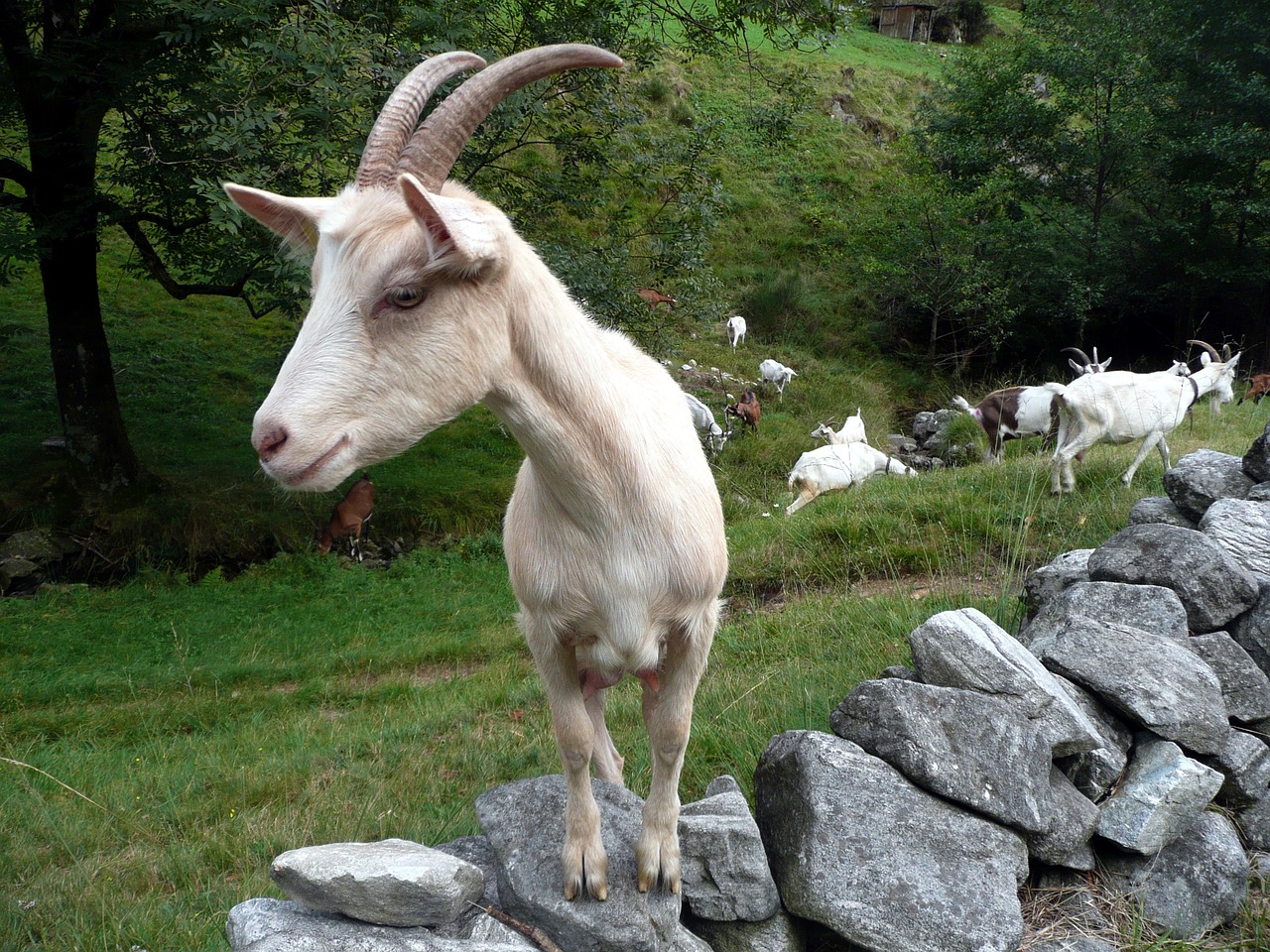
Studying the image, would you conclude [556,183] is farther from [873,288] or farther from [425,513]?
[873,288]

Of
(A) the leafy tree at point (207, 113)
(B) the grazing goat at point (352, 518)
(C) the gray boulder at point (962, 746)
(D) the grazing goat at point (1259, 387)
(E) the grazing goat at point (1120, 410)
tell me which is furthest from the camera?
(D) the grazing goat at point (1259, 387)

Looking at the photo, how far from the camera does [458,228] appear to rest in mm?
1923

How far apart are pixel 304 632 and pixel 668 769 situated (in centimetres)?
680

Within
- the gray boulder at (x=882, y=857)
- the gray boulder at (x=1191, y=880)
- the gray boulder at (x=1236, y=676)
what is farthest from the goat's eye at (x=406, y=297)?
the gray boulder at (x=1236, y=676)

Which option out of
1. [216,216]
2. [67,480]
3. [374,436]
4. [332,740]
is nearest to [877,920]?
[374,436]

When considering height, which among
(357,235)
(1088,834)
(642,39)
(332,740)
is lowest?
(332,740)

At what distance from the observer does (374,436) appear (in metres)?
2.06

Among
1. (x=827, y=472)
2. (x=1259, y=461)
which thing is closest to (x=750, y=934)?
(x=1259, y=461)

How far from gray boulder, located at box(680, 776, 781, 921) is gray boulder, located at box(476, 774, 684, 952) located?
0.59ft

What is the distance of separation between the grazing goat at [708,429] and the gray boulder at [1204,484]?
863 cm

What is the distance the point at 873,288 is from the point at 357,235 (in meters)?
24.4

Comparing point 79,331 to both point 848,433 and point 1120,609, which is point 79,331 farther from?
point 1120,609

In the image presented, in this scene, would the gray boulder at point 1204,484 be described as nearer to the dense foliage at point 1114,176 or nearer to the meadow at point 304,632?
the meadow at point 304,632

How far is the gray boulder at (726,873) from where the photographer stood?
10.1ft
